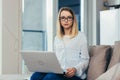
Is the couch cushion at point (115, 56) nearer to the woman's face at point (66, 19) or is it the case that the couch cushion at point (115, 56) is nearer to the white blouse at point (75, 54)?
the white blouse at point (75, 54)

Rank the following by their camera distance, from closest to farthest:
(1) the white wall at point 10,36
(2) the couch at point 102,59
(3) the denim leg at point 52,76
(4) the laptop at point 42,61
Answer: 1. (4) the laptop at point 42,61
2. (3) the denim leg at point 52,76
3. (2) the couch at point 102,59
4. (1) the white wall at point 10,36

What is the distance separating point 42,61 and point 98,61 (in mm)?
623

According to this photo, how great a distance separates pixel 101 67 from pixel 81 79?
0.24 metres

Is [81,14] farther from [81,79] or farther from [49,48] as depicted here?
[81,79]

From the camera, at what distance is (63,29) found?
286 centimetres

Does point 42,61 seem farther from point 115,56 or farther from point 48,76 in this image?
point 115,56

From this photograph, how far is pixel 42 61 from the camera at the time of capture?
7.89ft

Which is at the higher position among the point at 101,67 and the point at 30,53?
the point at 30,53

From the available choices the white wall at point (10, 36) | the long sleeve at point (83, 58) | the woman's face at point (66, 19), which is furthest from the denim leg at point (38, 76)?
the white wall at point (10, 36)

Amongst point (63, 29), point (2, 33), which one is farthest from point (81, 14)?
point (63, 29)

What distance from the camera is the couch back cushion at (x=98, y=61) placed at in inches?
103

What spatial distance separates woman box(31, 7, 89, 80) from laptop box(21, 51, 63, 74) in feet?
0.23

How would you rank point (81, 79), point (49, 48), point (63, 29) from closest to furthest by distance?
point (81, 79)
point (63, 29)
point (49, 48)

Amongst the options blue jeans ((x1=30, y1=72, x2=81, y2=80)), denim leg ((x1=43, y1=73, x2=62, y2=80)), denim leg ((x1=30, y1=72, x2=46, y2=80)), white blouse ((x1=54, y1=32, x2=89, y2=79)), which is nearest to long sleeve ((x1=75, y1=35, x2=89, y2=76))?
white blouse ((x1=54, y1=32, x2=89, y2=79))
